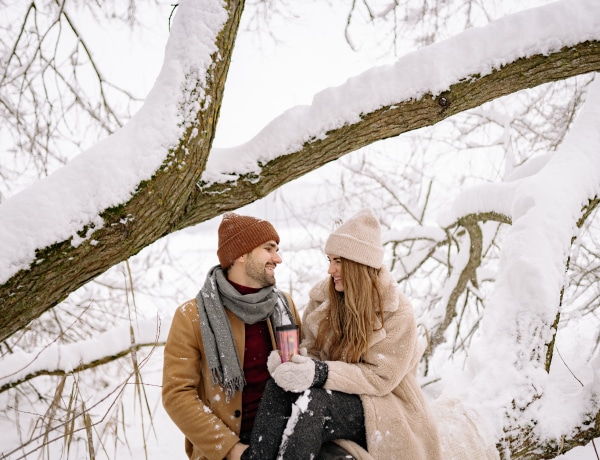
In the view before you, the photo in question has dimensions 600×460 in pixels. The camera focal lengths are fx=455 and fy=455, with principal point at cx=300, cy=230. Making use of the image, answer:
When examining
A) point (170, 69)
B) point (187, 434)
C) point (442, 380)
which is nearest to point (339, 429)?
point (187, 434)

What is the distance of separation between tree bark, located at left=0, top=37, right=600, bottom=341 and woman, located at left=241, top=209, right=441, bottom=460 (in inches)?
17.4

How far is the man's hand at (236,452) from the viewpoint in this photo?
2.02 m

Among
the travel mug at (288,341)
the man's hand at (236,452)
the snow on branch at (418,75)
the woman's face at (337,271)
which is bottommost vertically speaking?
the man's hand at (236,452)

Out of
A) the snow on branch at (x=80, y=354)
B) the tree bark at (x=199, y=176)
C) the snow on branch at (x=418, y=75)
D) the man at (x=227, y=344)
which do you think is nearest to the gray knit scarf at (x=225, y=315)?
the man at (x=227, y=344)

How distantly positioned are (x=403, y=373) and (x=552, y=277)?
1.15m

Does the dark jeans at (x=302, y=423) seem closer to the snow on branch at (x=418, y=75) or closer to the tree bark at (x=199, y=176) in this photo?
the tree bark at (x=199, y=176)

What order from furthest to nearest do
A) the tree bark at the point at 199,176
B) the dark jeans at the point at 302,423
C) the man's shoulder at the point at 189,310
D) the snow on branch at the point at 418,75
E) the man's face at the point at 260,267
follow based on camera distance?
the man's face at the point at 260,267 → the man's shoulder at the point at 189,310 → the snow on branch at the point at 418,75 → the dark jeans at the point at 302,423 → the tree bark at the point at 199,176

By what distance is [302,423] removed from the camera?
190 cm

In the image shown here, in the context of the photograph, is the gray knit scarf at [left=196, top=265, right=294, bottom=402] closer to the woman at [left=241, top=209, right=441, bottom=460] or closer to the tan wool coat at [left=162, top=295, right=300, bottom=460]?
the tan wool coat at [left=162, top=295, right=300, bottom=460]

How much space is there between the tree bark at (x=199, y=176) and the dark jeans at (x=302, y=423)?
875 millimetres

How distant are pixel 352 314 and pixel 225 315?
62cm

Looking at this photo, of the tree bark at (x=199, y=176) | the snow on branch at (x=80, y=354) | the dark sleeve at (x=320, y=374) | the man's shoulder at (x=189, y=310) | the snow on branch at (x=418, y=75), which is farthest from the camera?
the snow on branch at (x=80, y=354)

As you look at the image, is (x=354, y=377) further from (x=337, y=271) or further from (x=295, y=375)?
(x=337, y=271)

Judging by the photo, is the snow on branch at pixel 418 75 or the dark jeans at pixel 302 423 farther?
the snow on branch at pixel 418 75
